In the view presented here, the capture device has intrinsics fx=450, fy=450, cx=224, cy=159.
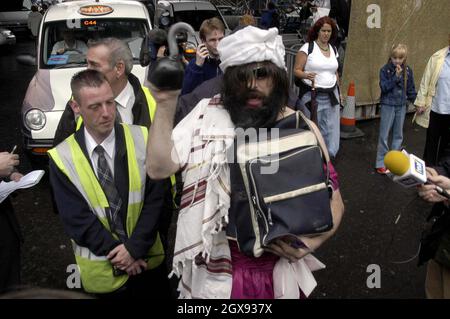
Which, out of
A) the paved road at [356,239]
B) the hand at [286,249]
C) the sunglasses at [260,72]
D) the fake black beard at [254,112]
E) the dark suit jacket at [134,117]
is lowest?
the paved road at [356,239]

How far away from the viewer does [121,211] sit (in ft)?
7.67

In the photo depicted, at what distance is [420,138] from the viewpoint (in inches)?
279

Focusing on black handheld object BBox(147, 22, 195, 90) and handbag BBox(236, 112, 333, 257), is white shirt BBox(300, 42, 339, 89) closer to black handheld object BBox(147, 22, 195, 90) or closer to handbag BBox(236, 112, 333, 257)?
handbag BBox(236, 112, 333, 257)

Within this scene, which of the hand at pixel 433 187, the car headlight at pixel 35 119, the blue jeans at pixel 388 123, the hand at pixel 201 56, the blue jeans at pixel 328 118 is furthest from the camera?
the blue jeans at pixel 388 123

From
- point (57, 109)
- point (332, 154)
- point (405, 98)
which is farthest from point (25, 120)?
point (405, 98)

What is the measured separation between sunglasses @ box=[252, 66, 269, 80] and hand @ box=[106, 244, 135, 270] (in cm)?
112

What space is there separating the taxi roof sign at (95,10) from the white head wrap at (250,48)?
16.6 feet

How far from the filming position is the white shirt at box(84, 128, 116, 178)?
7.58 feet

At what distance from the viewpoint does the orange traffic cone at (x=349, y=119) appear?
23.2 ft

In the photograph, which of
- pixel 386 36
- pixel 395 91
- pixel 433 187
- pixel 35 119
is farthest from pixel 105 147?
pixel 386 36

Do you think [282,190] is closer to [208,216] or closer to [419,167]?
[208,216]


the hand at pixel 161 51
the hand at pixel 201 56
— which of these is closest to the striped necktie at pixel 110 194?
the hand at pixel 201 56

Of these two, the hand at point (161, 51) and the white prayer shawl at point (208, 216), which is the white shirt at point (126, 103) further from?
the hand at point (161, 51)

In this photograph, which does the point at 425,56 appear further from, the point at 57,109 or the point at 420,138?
the point at 57,109
